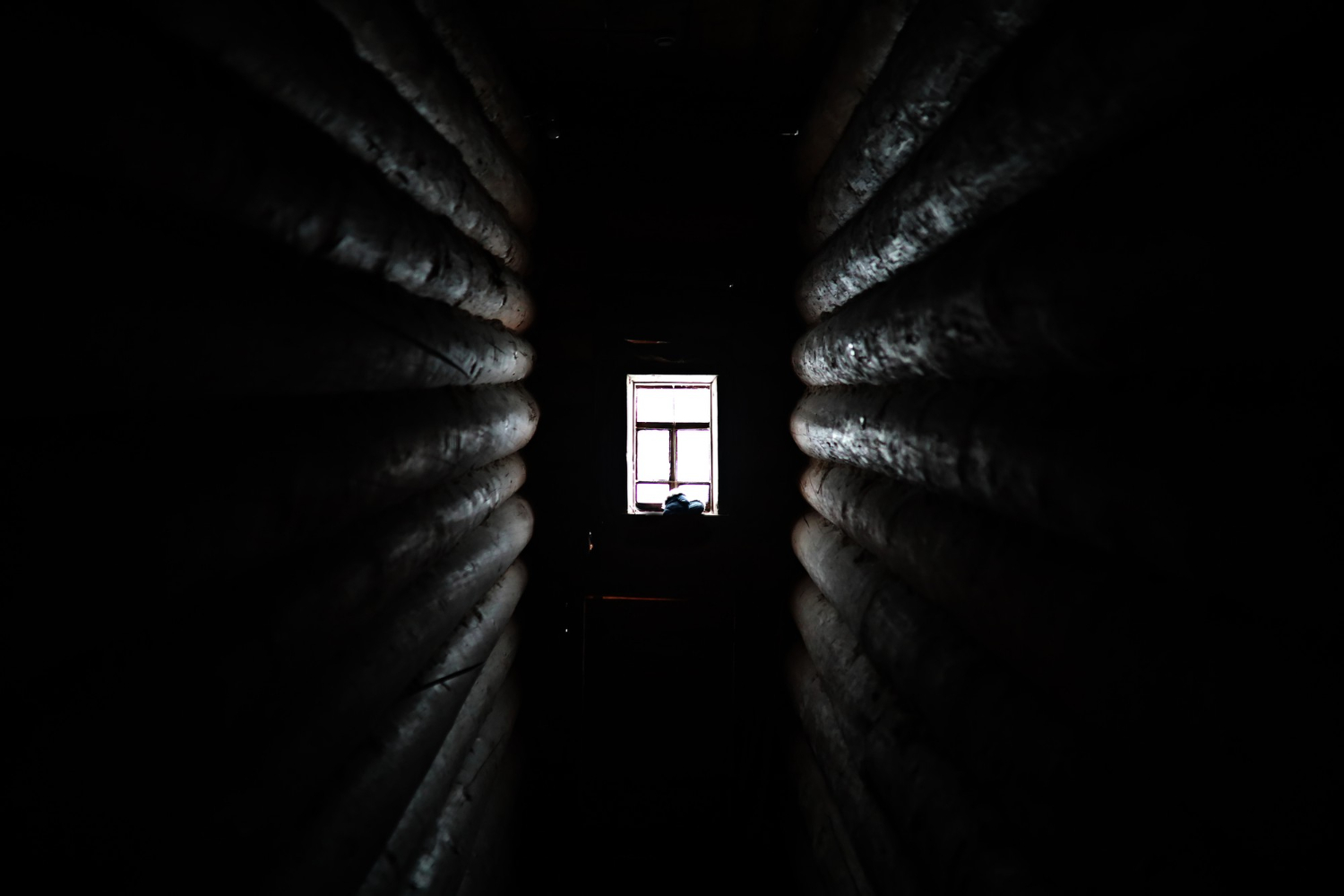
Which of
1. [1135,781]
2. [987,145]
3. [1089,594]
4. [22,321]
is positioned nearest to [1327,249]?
[1089,594]

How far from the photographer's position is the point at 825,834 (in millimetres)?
3605

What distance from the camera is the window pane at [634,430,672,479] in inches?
209

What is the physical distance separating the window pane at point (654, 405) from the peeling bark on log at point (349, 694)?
2.58 meters

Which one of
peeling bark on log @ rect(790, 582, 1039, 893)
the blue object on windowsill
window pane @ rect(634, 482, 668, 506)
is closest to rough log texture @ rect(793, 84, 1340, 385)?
peeling bark on log @ rect(790, 582, 1039, 893)

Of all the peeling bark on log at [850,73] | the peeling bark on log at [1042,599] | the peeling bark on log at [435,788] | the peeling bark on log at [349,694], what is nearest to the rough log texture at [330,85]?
the peeling bark on log at [349,694]

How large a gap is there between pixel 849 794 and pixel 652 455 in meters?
2.97

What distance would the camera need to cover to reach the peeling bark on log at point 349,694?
1.50 metres

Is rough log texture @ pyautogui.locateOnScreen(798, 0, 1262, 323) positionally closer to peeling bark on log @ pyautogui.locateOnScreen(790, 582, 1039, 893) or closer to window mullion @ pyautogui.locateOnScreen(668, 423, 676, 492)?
Answer: peeling bark on log @ pyautogui.locateOnScreen(790, 582, 1039, 893)

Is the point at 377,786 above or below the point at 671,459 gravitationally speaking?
below

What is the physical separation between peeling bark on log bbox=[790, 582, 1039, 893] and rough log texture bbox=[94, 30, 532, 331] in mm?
2409

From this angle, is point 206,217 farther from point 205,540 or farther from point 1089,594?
point 1089,594

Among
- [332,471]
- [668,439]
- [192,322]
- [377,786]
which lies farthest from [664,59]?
[377,786]

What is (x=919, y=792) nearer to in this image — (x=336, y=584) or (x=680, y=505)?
(x=336, y=584)

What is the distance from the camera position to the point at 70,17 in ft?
3.44
